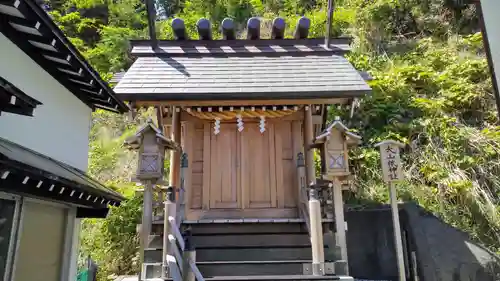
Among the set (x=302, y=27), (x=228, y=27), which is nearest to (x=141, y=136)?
(x=228, y=27)

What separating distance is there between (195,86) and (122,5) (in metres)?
15.8

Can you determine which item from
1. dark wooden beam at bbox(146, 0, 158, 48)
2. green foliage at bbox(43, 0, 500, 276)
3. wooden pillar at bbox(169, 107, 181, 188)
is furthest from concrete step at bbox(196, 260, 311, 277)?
dark wooden beam at bbox(146, 0, 158, 48)

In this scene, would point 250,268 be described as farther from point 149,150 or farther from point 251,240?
point 149,150

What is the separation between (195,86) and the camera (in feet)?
24.2

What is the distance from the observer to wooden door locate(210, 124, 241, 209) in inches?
304

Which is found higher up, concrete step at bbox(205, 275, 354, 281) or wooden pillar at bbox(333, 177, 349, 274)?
wooden pillar at bbox(333, 177, 349, 274)

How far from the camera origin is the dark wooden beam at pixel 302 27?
8.79 metres

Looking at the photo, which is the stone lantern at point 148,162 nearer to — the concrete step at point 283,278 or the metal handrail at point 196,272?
the metal handrail at point 196,272

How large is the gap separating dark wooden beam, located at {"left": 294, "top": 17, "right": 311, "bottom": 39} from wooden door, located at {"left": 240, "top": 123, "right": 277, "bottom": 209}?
8.38ft

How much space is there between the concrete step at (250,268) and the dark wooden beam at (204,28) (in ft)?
17.8

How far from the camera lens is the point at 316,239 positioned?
5.84 meters

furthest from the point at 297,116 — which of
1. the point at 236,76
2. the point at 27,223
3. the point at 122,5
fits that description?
the point at 122,5

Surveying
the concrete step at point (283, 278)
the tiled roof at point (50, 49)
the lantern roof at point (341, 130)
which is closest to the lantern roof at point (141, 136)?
the tiled roof at point (50, 49)

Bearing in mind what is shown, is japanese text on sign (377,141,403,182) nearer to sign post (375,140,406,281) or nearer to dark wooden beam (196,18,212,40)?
sign post (375,140,406,281)
